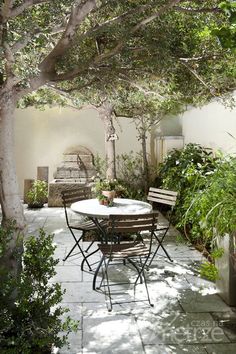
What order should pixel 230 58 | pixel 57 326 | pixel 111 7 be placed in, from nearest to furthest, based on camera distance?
pixel 57 326
pixel 111 7
pixel 230 58

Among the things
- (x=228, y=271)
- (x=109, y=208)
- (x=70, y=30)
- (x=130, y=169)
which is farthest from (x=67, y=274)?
(x=130, y=169)

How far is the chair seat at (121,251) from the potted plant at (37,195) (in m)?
5.02

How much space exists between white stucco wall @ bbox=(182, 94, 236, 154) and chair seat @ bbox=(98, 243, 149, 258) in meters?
2.23

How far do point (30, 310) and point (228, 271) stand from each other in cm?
203

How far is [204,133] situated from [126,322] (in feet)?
15.9

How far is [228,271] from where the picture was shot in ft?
12.0

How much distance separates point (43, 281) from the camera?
2.69 m

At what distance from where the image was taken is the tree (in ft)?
8.96

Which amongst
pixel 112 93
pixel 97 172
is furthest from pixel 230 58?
pixel 97 172

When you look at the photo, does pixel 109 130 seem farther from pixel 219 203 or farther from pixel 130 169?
pixel 219 203

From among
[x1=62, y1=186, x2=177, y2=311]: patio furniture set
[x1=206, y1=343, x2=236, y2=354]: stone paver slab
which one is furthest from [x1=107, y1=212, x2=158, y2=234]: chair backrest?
[x1=206, y1=343, x2=236, y2=354]: stone paver slab

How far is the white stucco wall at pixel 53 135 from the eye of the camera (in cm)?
967

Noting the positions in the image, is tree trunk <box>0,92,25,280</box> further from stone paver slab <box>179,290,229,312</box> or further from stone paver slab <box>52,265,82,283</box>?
stone paver slab <box>179,290,229,312</box>

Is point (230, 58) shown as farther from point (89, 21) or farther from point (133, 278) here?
point (133, 278)
